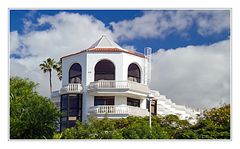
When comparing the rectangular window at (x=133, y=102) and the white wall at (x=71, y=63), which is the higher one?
the white wall at (x=71, y=63)

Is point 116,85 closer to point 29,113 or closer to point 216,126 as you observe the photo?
point 29,113

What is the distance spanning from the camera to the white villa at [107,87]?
38844mm

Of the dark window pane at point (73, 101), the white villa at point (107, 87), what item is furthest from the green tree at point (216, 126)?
the dark window pane at point (73, 101)

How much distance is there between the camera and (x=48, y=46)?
1526 inches

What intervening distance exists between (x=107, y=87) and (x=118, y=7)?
3.22ft

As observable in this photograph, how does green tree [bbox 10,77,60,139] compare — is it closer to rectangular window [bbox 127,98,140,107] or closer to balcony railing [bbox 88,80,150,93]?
balcony railing [bbox 88,80,150,93]

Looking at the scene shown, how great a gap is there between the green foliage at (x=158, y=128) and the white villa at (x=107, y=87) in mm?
79

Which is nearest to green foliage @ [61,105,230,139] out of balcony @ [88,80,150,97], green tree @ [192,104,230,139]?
green tree @ [192,104,230,139]

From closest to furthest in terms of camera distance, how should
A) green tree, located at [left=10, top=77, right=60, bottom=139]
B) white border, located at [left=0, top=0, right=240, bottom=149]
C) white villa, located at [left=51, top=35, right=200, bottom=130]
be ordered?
white border, located at [left=0, top=0, right=240, bottom=149], green tree, located at [left=10, top=77, right=60, bottom=139], white villa, located at [left=51, top=35, right=200, bottom=130]

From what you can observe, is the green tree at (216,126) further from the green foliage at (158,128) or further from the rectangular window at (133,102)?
the rectangular window at (133,102)

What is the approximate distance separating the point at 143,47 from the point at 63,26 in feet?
3.25

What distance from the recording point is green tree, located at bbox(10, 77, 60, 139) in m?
38.7

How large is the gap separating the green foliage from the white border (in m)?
0.09
